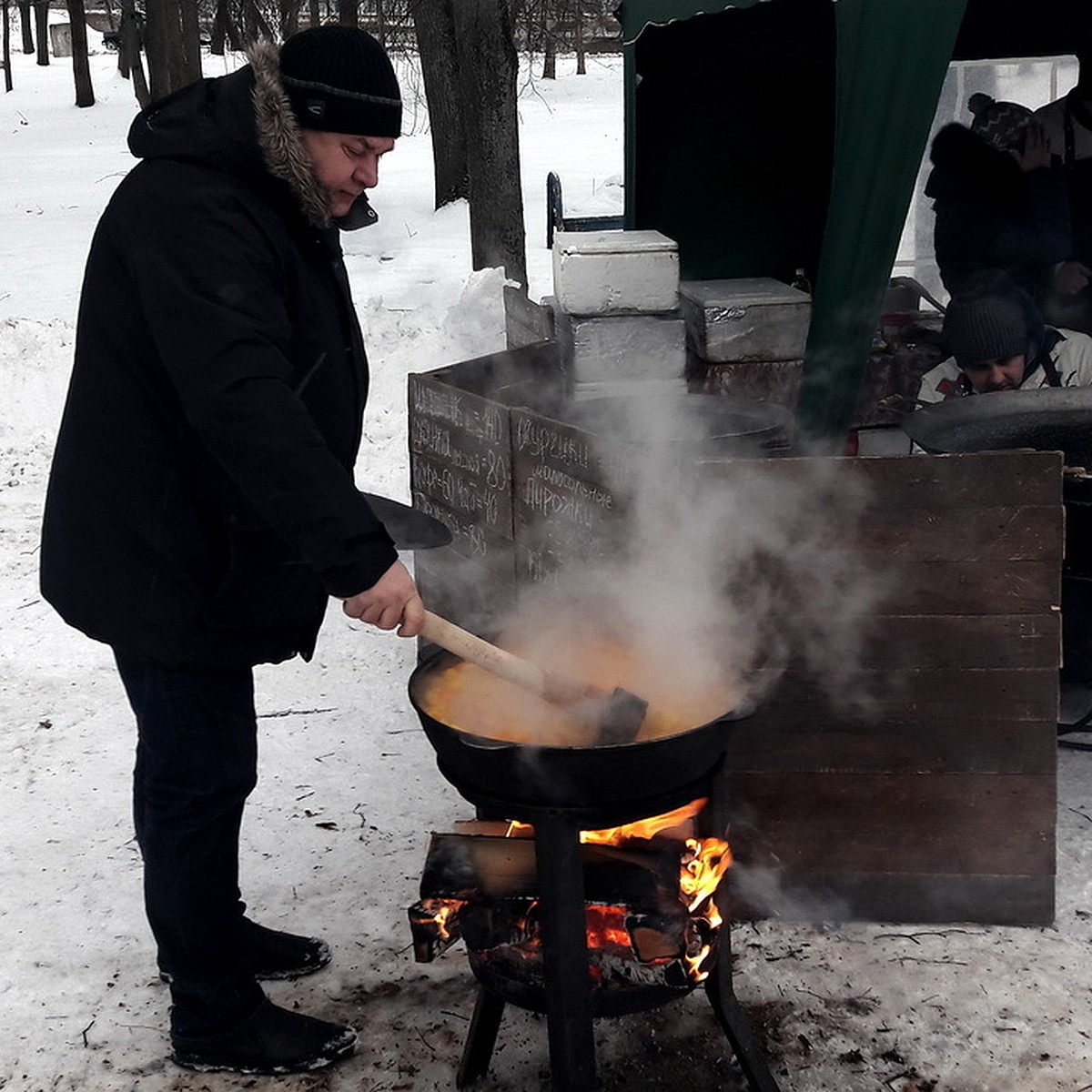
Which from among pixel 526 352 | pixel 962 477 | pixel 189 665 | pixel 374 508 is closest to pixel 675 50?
pixel 526 352

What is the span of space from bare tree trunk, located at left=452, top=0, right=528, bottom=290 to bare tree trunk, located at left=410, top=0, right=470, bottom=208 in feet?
6.83

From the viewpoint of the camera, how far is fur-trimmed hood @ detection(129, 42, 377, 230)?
8.74 feet

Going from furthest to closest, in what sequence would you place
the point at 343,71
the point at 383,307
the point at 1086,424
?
the point at 383,307
the point at 1086,424
the point at 343,71

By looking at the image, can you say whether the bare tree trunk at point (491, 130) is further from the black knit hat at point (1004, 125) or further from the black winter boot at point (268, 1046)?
the black winter boot at point (268, 1046)

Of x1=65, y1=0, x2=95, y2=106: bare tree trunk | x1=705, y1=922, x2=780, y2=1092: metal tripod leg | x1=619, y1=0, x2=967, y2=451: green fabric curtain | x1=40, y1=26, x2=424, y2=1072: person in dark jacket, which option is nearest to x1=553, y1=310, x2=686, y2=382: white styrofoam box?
x1=619, y1=0, x2=967, y2=451: green fabric curtain

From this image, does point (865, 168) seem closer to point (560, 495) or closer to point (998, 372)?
point (998, 372)

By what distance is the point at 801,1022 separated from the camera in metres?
3.33

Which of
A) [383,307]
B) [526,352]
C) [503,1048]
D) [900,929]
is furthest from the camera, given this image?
[383,307]

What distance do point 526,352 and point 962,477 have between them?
8.35ft

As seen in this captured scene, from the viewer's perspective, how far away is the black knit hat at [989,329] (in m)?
4.97

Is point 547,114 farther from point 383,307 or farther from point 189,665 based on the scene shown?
point 189,665

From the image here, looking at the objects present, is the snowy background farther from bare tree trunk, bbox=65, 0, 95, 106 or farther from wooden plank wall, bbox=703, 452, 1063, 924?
bare tree trunk, bbox=65, 0, 95, 106

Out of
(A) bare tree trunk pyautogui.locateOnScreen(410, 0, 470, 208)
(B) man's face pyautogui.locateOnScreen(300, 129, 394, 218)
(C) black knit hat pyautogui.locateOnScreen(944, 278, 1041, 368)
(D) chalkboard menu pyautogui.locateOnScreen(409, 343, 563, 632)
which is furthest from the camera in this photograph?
(A) bare tree trunk pyautogui.locateOnScreen(410, 0, 470, 208)

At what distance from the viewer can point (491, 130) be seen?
9602 mm
